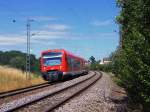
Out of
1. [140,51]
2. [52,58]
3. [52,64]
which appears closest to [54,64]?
[52,64]

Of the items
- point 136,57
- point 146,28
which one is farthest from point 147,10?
point 136,57

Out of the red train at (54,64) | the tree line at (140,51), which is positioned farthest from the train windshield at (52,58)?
the tree line at (140,51)

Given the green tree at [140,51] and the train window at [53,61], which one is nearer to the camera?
the green tree at [140,51]

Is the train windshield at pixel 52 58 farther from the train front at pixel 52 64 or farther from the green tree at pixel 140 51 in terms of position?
the green tree at pixel 140 51

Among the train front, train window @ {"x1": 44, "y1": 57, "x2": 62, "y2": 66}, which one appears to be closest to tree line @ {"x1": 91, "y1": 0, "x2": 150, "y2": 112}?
Result: the train front

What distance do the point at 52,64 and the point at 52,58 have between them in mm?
548

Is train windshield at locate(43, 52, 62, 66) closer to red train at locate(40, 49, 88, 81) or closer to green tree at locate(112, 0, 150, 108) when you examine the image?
red train at locate(40, 49, 88, 81)

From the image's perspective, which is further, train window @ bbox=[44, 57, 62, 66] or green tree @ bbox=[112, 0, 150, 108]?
train window @ bbox=[44, 57, 62, 66]

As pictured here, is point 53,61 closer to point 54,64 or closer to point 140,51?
point 54,64

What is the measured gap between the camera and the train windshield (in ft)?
138

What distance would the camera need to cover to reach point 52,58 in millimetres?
42312

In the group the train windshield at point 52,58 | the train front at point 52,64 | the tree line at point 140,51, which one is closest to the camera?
the tree line at point 140,51

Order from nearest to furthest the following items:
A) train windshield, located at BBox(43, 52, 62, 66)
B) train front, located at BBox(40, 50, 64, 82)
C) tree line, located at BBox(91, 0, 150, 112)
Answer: tree line, located at BBox(91, 0, 150, 112), train front, located at BBox(40, 50, 64, 82), train windshield, located at BBox(43, 52, 62, 66)

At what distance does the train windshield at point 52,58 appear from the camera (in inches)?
1657
